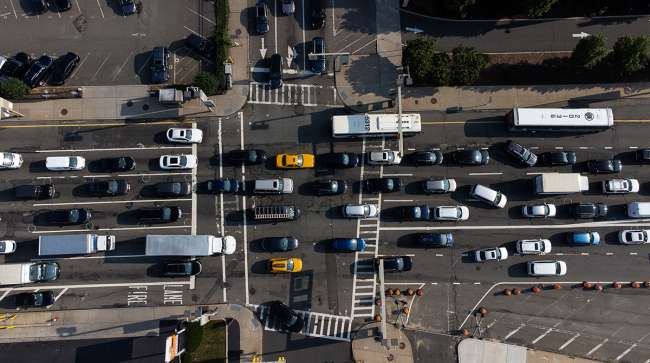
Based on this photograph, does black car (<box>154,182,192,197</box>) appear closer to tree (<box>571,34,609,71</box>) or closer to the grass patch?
the grass patch

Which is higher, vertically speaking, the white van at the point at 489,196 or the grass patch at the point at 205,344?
the white van at the point at 489,196

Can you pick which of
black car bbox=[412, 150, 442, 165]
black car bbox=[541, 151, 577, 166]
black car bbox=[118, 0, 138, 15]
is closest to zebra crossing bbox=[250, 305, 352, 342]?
black car bbox=[412, 150, 442, 165]

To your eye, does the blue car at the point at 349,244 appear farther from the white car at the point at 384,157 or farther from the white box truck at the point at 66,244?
the white box truck at the point at 66,244

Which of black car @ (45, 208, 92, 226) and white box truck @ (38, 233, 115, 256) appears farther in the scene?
black car @ (45, 208, 92, 226)

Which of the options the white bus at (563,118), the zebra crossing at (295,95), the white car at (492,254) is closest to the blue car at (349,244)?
the white car at (492,254)

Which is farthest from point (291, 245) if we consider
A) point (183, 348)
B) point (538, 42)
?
point (538, 42)

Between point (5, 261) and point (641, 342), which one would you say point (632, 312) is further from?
point (5, 261)
